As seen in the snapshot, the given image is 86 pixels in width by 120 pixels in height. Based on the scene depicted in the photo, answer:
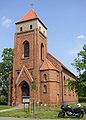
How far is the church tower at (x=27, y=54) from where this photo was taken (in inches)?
1724

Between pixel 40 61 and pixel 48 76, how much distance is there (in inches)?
152

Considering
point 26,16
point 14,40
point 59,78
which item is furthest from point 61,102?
point 26,16

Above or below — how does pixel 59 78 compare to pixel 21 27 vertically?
below

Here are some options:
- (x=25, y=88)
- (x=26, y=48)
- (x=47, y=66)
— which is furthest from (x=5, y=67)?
(x=47, y=66)

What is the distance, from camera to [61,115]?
22609mm

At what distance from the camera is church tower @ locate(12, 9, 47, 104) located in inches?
1724

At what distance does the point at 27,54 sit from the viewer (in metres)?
46.4

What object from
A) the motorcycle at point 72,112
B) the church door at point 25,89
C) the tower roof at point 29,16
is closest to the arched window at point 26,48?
the tower roof at point 29,16

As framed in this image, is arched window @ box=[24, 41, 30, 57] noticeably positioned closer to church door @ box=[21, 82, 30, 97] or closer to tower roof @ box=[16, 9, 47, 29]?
tower roof @ box=[16, 9, 47, 29]

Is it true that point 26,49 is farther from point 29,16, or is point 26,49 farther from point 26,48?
point 29,16

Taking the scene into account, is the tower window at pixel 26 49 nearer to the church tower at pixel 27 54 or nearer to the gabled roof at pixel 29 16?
the church tower at pixel 27 54

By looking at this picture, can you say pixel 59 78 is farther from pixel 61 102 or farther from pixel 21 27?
pixel 21 27

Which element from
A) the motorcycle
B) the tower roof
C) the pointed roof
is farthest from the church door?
the motorcycle

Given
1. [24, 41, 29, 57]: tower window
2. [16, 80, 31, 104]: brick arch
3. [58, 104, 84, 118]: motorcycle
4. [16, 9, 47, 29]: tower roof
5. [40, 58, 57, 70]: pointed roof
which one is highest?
[16, 9, 47, 29]: tower roof
